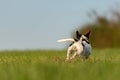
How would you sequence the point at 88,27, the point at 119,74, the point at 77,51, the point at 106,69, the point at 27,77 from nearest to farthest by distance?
the point at 27,77, the point at 119,74, the point at 106,69, the point at 77,51, the point at 88,27

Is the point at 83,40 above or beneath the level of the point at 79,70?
above

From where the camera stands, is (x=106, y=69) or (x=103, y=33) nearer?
(x=106, y=69)

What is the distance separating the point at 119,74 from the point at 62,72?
2.09ft

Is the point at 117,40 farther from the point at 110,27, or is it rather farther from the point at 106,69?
the point at 106,69

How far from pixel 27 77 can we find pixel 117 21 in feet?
95.4

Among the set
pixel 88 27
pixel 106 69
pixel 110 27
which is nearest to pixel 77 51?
pixel 106 69

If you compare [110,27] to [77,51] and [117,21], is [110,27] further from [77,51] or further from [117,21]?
[77,51]

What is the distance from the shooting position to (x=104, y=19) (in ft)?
111

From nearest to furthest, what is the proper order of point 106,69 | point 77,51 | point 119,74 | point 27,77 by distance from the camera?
1. point 27,77
2. point 119,74
3. point 106,69
4. point 77,51

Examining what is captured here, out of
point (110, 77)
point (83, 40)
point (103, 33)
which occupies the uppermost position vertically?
point (103, 33)

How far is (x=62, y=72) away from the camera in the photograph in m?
5.04

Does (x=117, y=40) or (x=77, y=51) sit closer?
(x=77, y=51)

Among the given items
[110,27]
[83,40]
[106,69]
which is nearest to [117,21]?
[110,27]

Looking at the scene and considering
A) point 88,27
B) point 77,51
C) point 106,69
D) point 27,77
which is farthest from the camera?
point 88,27
